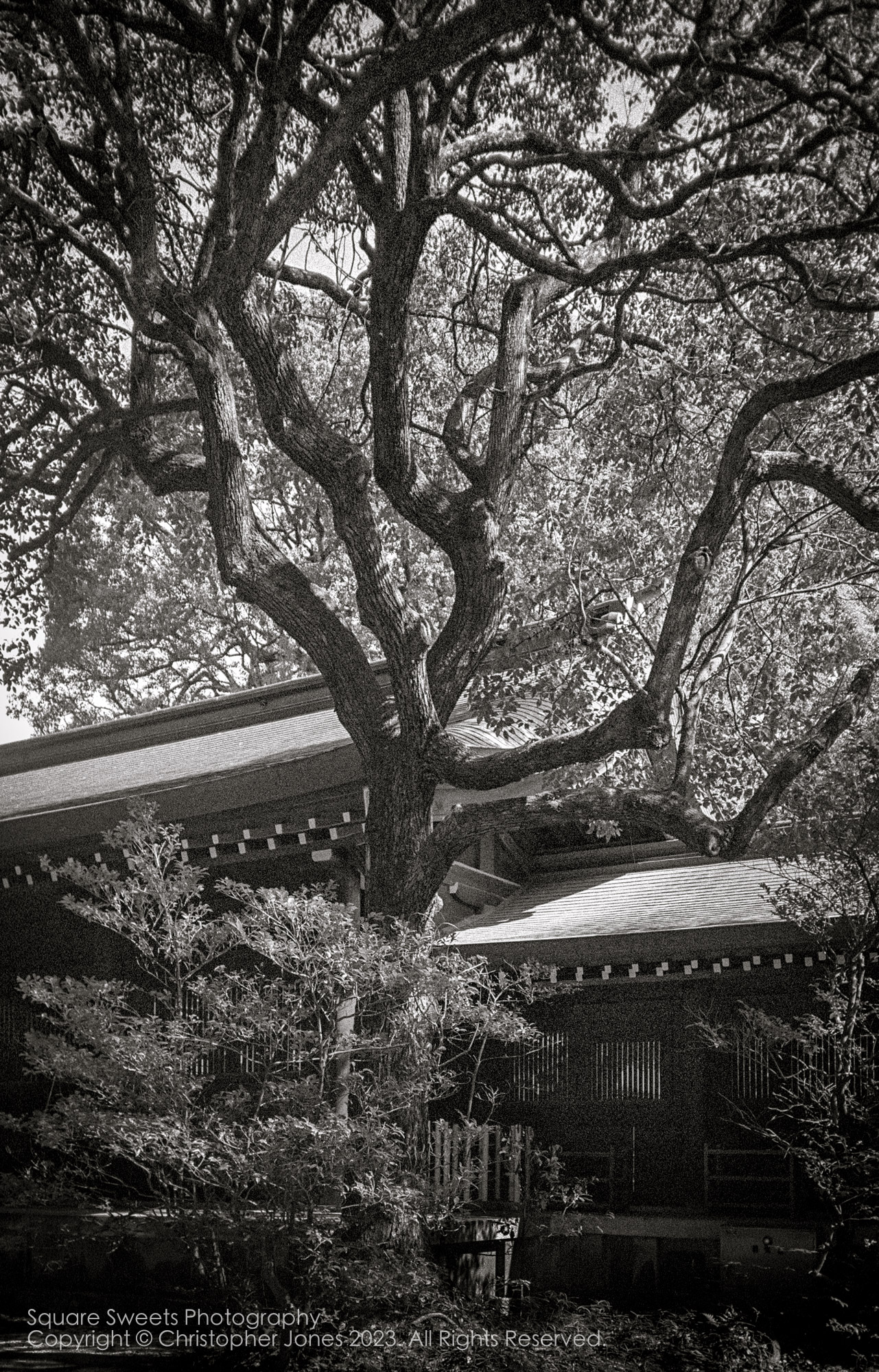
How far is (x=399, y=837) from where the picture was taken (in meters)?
8.33

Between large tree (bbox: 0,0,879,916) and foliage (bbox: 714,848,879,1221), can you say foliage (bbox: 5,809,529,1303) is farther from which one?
foliage (bbox: 714,848,879,1221)

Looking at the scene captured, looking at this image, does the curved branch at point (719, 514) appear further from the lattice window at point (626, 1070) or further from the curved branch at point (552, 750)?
the lattice window at point (626, 1070)

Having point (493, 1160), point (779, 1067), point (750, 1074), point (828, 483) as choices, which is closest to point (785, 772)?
point (828, 483)

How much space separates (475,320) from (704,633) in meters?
4.19

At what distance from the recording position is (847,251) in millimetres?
9641

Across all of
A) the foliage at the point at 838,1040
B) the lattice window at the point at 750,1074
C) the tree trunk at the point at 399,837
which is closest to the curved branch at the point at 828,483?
the foliage at the point at 838,1040

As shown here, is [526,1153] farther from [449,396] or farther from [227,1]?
[227,1]

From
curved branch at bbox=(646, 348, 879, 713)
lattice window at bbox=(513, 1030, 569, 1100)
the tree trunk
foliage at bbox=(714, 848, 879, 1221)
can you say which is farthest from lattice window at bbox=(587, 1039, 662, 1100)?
curved branch at bbox=(646, 348, 879, 713)

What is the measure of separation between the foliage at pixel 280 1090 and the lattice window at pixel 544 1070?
3.52 m

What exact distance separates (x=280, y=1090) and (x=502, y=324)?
6313mm

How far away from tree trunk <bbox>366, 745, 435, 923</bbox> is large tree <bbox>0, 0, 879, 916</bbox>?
0.09 ft

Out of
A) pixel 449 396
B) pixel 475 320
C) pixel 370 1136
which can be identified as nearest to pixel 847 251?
pixel 475 320

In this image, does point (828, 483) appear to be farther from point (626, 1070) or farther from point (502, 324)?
point (626, 1070)

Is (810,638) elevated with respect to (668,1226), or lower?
elevated
